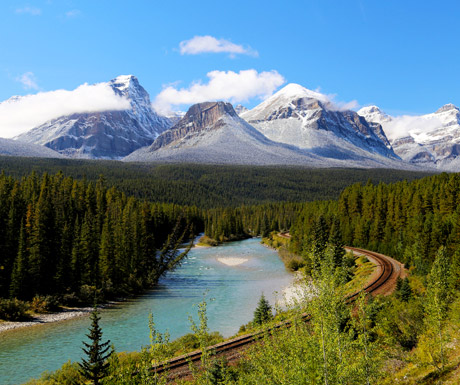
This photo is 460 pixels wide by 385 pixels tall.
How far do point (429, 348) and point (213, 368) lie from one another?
510 inches

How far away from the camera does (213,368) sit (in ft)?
68.7

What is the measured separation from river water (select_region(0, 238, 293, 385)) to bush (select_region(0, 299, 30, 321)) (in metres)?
3.56

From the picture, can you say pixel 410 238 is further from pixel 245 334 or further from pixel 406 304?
pixel 245 334

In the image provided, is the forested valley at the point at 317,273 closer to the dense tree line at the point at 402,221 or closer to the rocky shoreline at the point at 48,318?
the dense tree line at the point at 402,221

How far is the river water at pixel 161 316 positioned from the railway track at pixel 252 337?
18.3 ft

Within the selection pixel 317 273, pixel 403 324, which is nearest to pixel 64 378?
pixel 317 273

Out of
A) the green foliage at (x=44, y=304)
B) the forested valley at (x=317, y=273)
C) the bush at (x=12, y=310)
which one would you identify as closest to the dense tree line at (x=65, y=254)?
the forested valley at (x=317, y=273)

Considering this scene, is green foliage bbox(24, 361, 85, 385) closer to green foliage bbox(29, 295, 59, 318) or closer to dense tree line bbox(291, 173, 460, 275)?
green foliage bbox(29, 295, 59, 318)

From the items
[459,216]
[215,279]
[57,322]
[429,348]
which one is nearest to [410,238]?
[459,216]

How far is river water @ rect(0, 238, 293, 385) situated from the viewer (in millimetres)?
33406

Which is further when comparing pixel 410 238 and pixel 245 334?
pixel 410 238

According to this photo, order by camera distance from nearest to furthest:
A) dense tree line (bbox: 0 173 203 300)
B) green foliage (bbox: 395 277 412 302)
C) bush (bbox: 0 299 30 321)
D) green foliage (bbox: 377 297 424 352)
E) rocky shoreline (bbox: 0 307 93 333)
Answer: green foliage (bbox: 377 297 424 352) < green foliage (bbox: 395 277 412 302) < rocky shoreline (bbox: 0 307 93 333) < bush (bbox: 0 299 30 321) < dense tree line (bbox: 0 173 203 300)

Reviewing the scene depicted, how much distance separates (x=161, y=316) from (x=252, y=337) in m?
17.6

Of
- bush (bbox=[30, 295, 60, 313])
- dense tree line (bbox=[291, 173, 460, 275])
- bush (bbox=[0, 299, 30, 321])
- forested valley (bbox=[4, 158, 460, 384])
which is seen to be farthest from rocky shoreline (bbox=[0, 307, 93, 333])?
dense tree line (bbox=[291, 173, 460, 275])
